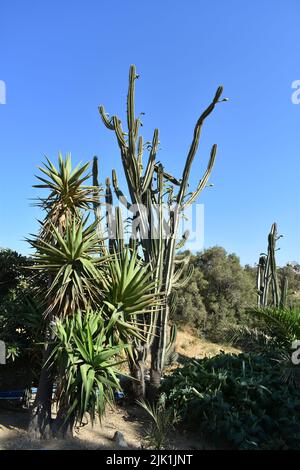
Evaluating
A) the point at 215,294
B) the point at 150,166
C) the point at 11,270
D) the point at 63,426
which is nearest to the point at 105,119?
the point at 150,166

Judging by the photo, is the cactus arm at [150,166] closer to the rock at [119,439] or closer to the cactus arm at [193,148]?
the cactus arm at [193,148]

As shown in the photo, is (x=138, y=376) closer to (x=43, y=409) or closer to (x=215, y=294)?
(x=43, y=409)

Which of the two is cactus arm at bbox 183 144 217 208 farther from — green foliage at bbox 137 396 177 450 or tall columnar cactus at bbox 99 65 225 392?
green foliage at bbox 137 396 177 450

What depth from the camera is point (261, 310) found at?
307 inches

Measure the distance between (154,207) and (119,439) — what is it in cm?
403

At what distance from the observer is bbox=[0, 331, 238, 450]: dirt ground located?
510 centimetres

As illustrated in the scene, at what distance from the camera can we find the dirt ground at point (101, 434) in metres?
5.10

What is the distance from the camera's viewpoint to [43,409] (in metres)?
5.36

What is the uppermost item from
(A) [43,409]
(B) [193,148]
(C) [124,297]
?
(B) [193,148]

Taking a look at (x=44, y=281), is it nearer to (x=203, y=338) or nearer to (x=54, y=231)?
(x=54, y=231)

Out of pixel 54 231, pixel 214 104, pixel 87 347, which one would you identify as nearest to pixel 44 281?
pixel 54 231
